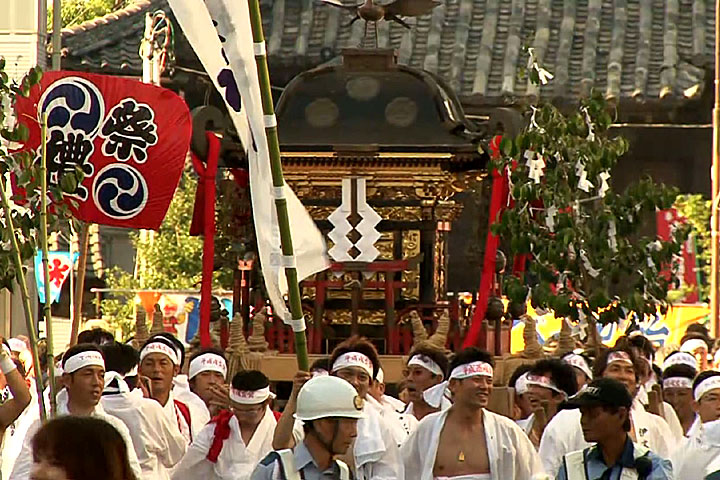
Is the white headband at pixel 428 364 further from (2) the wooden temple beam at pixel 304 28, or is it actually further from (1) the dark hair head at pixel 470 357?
(2) the wooden temple beam at pixel 304 28

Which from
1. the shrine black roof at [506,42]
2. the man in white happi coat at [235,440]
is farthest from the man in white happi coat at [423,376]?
the shrine black roof at [506,42]

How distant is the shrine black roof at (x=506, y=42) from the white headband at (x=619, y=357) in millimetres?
12433

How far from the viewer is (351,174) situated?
14125 millimetres

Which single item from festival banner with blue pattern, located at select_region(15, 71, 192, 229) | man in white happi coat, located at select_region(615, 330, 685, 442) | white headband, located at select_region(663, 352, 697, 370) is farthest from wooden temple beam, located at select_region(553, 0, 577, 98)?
festival banner with blue pattern, located at select_region(15, 71, 192, 229)

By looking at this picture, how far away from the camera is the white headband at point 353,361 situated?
960 centimetres

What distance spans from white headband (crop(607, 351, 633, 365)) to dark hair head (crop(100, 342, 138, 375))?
251 centimetres

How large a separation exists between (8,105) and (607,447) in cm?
448

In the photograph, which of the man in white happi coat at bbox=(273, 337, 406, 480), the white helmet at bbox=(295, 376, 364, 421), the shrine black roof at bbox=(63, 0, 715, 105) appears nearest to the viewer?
the white helmet at bbox=(295, 376, 364, 421)

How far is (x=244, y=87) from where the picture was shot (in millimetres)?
7031

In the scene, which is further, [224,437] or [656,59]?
[656,59]

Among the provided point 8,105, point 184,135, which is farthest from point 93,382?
point 184,135

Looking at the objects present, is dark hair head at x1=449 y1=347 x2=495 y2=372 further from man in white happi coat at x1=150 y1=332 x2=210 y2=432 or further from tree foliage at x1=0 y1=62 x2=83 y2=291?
man in white happi coat at x1=150 y1=332 x2=210 y2=432

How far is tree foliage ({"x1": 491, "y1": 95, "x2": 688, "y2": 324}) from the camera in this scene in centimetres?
1246

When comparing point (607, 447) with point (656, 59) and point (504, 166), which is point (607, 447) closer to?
point (504, 166)
